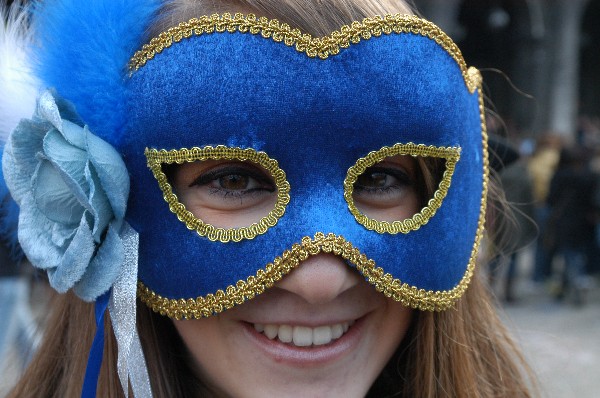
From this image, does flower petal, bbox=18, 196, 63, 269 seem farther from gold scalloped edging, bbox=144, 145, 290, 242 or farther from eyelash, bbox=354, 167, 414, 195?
eyelash, bbox=354, 167, 414, 195

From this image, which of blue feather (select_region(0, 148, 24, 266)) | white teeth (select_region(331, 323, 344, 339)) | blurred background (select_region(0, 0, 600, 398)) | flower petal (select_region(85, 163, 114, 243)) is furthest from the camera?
blurred background (select_region(0, 0, 600, 398))

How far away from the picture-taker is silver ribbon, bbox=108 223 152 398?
58.9 inches

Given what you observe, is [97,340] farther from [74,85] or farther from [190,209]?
[74,85]

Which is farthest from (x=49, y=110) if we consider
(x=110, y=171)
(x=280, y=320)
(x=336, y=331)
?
(x=336, y=331)

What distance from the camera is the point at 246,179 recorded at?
1.53 metres

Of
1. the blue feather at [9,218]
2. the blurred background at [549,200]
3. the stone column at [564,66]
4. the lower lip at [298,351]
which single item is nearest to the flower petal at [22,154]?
the blue feather at [9,218]

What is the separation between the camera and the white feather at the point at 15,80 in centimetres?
164

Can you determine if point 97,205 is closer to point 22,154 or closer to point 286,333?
point 22,154

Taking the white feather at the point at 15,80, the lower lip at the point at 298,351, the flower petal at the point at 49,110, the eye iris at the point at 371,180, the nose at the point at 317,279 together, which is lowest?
the lower lip at the point at 298,351

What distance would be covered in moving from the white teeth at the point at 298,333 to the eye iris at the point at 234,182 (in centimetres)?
29

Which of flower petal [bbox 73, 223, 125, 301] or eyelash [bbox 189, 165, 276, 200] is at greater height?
eyelash [bbox 189, 165, 276, 200]

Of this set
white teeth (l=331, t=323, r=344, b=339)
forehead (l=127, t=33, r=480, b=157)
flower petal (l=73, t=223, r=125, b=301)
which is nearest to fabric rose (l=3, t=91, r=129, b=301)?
flower petal (l=73, t=223, r=125, b=301)

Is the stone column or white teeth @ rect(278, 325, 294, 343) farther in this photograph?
the stone column

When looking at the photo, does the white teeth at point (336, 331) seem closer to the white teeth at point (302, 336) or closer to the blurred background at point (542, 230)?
the white teeth at point (302, 336)
